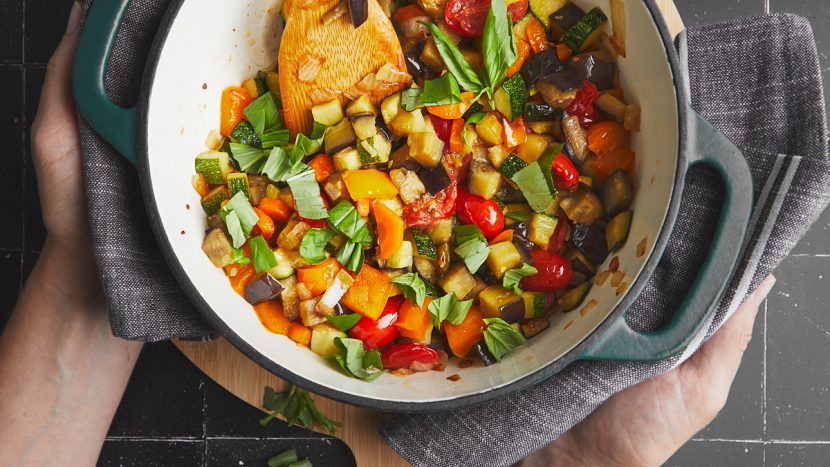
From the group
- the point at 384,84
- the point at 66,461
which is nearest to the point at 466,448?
the point at 384,84

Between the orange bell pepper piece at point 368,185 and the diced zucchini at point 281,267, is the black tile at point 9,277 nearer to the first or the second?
the diced zucchini at point 281,267

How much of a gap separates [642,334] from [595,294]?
17cm

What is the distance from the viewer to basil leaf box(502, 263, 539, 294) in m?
1.88

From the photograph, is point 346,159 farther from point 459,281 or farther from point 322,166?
point 459,281

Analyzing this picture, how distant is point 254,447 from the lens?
2.54 metres

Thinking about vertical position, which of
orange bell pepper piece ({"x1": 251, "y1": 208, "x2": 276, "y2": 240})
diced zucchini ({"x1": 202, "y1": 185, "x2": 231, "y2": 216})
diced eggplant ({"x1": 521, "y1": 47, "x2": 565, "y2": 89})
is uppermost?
diced eggplant ({"x1": 521, "y1": 47, "x2": 565, "y2": 89})

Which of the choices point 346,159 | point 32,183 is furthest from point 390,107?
point 32,183

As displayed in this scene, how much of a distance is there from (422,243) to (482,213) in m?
0.18

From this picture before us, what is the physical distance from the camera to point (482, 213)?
1.90 metres

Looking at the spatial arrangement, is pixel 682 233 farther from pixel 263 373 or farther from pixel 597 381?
pixel 263 373

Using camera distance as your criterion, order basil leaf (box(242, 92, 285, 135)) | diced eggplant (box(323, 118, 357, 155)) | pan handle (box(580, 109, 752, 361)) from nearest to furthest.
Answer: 1. pan handle (box(580, 109, 752, 361))
2. diced eggplant (box(323, 118, 357, 155))
3. basil leaf (box(242, 92, 285, 135))

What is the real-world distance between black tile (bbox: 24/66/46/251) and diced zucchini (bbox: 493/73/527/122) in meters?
1.68

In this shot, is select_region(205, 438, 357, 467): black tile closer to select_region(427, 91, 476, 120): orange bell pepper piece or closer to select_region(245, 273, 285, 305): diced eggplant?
select_region(245, 273, 285, 305): diced eggplant

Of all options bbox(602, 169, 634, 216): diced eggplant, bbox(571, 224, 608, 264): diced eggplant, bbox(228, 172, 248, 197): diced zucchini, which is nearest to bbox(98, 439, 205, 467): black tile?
bbox(228, 172, 248, 197): diced zucchini
